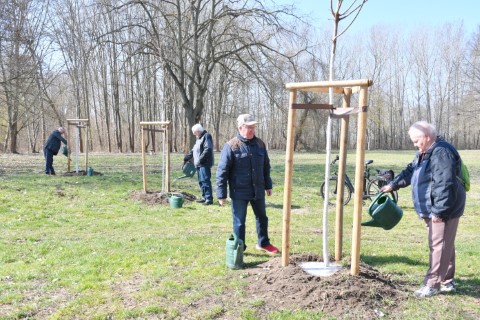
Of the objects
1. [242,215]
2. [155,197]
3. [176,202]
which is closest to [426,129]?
[242,215]

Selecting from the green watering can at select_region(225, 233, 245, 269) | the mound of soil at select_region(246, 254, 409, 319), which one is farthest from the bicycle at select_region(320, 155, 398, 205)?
the mound of soil at select_region(246, 254, 409, 319)

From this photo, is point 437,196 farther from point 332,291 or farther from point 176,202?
point 176,202

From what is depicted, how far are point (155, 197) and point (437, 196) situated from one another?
7.36 meters

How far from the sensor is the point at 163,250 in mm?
6039

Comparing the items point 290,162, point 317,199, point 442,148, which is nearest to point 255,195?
point 290,162

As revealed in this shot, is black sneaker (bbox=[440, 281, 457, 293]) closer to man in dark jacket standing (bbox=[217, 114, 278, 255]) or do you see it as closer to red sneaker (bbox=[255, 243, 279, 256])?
red sneaker (bbox=[255, 243, 279, 256])

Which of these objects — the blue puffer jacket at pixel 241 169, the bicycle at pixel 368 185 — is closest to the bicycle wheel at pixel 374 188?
the bicycle at pixel 368 185

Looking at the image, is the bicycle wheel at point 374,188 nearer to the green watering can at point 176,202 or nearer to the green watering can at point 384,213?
the green watering can at point 176,202

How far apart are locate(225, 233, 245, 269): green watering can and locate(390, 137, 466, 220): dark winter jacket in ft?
6.70

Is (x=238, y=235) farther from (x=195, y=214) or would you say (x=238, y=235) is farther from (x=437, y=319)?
(x=195, y=214)

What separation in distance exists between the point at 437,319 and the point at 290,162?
2008mm

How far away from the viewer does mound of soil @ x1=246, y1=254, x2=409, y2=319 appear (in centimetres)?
396

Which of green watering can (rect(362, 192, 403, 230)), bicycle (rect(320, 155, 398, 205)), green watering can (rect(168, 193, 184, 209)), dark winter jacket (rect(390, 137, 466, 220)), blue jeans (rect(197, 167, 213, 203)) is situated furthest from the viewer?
bicycle (rect(320, 155, 398, 205))

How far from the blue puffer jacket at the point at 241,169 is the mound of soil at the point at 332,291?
1128 millimetres
